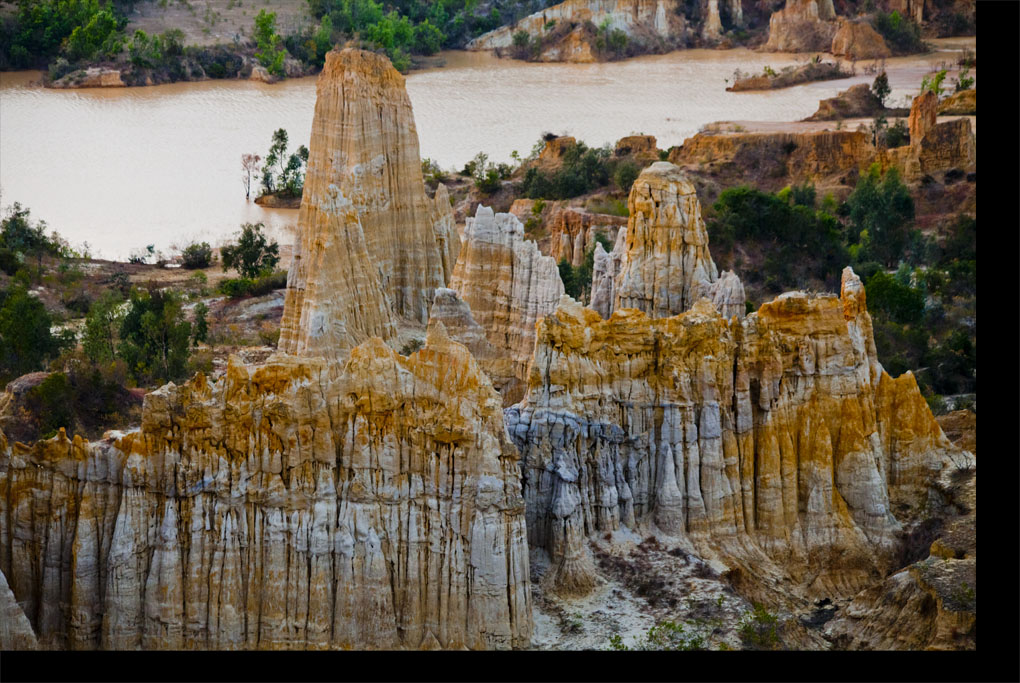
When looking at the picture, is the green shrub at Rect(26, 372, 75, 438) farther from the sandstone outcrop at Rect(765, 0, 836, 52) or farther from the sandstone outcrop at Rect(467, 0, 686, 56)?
the sandstone outcrop at Rect(765, 0, 836, 52)

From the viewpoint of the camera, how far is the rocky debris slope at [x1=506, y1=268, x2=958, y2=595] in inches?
1177

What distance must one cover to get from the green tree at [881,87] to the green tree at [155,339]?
3785 cm

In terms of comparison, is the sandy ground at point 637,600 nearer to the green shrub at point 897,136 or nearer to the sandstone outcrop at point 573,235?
the sandstone outcrop at point 573,235

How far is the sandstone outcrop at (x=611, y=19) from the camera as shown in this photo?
2817 inches

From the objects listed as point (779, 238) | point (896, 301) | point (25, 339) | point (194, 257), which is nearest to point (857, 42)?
point (779, 238)

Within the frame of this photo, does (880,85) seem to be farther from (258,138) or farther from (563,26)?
(258,138)

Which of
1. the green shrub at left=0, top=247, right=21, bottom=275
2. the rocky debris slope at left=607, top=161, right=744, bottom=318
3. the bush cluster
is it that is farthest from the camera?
the bush cluster

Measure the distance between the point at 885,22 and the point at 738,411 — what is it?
43783 millimetres

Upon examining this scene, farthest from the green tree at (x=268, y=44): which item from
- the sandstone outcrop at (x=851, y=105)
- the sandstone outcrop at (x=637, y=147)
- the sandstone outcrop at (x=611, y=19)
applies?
the sandstone outcrop at (x=851, y=105)

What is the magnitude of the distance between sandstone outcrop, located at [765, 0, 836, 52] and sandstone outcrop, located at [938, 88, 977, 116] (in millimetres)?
11893

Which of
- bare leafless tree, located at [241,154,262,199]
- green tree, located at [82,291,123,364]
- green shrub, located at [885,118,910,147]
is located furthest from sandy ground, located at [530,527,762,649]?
green shrub, located at [885,118,910,147]

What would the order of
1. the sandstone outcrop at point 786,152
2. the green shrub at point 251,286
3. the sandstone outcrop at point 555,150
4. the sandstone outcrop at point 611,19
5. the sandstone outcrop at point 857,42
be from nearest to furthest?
the green shrub at point 251,286
the sandstone outcrop at point 555,150
the sandstone outcrop at point 786,152
the sandstone outcrop at point 611,19
the sandstone outcrop at point 857,42

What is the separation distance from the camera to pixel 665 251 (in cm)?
3506

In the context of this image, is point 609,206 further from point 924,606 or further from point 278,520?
point 278,520
